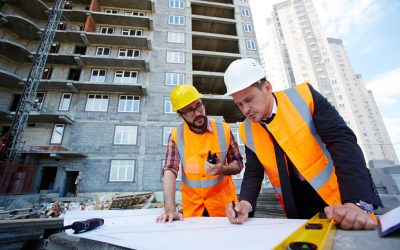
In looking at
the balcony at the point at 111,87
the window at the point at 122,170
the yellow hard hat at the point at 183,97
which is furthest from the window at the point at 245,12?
the yellow hard hat at the point at 183,97

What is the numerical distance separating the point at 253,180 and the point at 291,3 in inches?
3071

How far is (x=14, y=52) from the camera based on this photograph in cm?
1625

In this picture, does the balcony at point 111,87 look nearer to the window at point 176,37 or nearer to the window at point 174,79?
the window at point 174,79

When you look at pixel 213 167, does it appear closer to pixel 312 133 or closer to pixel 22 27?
pixel 312 133

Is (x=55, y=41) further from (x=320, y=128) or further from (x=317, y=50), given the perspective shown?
(x=317, y=50)

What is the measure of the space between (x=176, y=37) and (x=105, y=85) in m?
8.22

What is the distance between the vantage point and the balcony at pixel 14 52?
15.4 meters

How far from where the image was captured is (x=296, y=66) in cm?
5619

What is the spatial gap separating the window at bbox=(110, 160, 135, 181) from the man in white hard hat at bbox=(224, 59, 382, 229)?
13595 mm

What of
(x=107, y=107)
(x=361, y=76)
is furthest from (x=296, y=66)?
(x=107, y=107)

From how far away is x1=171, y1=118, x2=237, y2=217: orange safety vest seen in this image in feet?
7.06

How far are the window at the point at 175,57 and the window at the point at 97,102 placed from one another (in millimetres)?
6486

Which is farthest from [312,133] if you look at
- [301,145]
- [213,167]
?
[213,167]

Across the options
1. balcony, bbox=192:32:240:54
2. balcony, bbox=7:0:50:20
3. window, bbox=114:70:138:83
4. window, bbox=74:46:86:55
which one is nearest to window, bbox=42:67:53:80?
window, bbox=74:46:86:55
